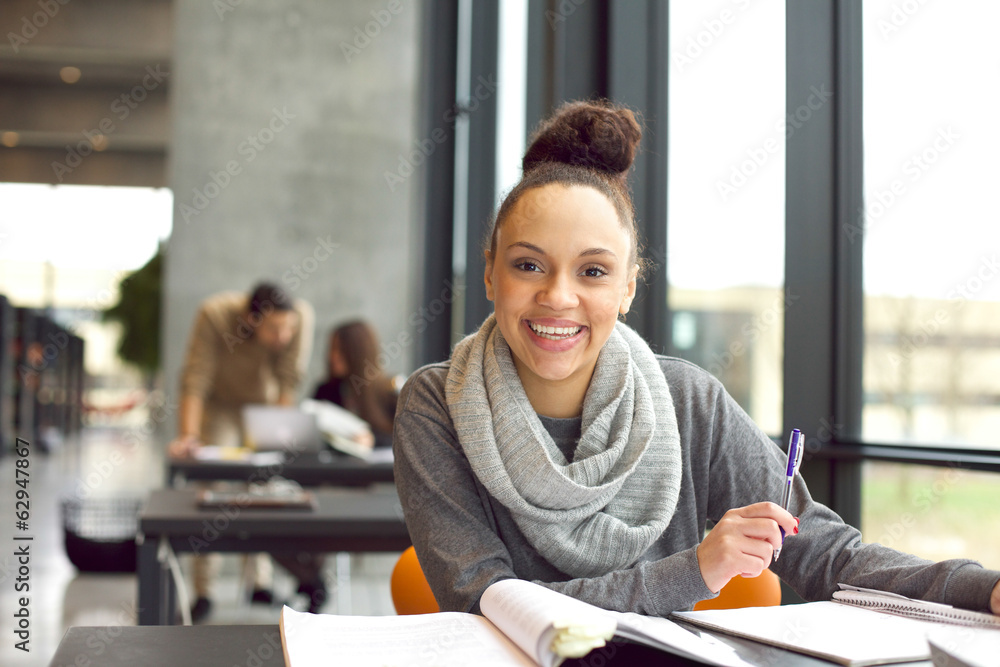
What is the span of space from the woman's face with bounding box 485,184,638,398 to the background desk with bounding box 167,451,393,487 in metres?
2.05

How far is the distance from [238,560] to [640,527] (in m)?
4.20

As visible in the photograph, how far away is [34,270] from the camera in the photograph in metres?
16.6

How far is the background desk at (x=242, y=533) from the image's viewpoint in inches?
75.5

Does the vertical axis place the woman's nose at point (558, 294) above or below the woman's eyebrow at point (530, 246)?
below

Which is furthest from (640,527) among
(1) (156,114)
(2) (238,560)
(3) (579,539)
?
(1) (156,114)

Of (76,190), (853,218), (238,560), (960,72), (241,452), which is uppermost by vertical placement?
(76,190)

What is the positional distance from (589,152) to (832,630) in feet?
2.47

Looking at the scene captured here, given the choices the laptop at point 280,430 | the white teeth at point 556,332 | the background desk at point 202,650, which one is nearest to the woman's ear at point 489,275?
the white teeth at point 556,332

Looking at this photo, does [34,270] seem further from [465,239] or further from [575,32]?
[575,32]
